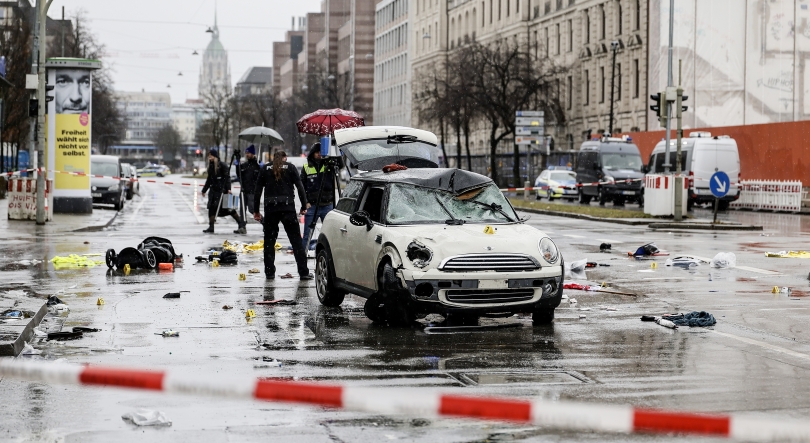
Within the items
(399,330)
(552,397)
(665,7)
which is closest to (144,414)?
(552,397)

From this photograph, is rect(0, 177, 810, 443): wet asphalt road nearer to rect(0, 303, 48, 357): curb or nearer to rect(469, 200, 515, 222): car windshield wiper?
rect(0, 303, 48, 357): curb

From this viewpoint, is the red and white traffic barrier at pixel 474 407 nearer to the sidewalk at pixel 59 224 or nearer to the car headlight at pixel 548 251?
the car headlight at pixel 548 251

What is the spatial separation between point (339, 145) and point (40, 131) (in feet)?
26.8

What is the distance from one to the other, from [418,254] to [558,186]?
45.3 metres

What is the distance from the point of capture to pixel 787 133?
46500 mm

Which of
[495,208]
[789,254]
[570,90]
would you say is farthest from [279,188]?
[570,90]

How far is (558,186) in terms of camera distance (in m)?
56.2

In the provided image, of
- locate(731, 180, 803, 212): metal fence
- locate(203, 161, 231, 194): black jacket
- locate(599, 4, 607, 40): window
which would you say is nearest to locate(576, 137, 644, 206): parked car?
locate(731, 180, 803, 212): metal fence

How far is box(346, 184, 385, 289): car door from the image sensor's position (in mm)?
12078

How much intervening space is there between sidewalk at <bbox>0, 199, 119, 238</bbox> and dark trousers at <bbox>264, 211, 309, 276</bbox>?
34.3 ft

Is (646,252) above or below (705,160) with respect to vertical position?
below

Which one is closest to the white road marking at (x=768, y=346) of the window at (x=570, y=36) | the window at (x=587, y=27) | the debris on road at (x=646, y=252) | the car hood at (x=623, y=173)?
the debris on road at (x=646, y=252)

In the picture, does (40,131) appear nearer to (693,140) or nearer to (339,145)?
(339,145)

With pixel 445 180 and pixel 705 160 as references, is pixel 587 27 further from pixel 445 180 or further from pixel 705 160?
pixel 445 180
